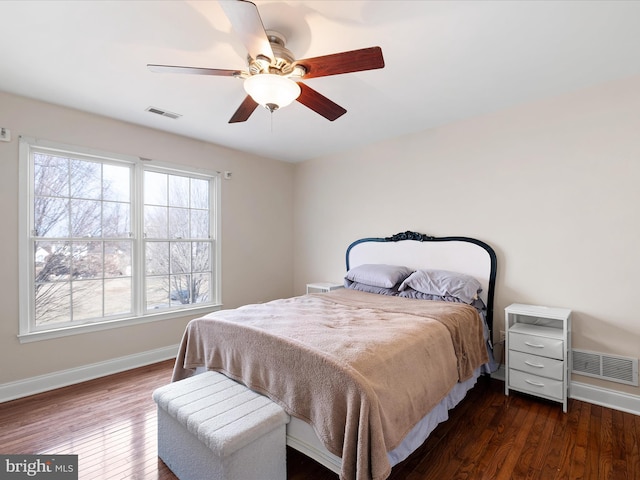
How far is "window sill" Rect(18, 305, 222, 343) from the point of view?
2.72 meters

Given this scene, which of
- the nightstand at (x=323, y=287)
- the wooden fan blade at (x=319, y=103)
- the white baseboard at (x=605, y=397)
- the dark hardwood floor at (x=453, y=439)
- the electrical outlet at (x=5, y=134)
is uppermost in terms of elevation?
the wooden fan blade at (x=319, y=103)

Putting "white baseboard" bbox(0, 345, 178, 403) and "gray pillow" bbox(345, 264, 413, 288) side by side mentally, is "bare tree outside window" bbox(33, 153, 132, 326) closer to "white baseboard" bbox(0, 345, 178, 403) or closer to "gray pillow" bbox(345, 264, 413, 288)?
"white baseboard" bbox(0, 345, 178, 403)

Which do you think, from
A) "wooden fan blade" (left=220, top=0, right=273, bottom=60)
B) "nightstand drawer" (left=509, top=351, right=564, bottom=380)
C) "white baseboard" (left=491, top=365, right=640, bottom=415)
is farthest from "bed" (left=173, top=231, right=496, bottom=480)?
"wooden fan blade" (left=220, top=0, right=273, bottom=60)

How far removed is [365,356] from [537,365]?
5.74ft

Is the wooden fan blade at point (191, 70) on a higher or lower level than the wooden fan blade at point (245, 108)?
higher

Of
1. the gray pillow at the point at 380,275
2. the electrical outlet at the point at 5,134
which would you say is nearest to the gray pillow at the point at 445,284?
the gray pillow at the point at 380,275

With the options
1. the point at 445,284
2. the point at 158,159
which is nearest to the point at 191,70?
the point at 158,159

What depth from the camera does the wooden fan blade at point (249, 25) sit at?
51.8 inches

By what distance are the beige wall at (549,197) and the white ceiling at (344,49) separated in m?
0.26

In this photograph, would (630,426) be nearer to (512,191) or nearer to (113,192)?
(512,191)

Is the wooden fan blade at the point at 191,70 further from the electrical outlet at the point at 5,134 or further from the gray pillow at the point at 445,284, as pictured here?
the gray pillow at the point at 445,284

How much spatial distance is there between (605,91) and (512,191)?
0.97m

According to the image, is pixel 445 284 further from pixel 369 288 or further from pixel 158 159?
pixel 158 159

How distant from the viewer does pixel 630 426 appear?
7.15ft
